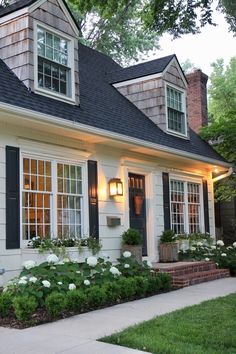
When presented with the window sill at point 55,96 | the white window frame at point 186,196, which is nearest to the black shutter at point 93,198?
the window sill at point 55,96

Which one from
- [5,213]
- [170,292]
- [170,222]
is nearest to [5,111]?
[5,213]

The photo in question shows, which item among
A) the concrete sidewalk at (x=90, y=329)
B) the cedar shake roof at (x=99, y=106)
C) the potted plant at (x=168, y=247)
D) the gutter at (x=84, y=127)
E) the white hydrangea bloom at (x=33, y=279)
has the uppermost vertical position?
the cedar shake roof at (x=99, y=106)

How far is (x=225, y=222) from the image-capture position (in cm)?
1641

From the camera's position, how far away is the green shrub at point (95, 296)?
6.83 meters

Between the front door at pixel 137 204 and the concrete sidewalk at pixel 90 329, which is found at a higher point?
the front door at pixel 137 204

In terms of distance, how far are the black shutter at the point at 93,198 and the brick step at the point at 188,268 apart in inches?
61.3

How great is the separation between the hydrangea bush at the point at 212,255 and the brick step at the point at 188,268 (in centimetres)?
38

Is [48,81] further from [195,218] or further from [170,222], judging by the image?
[195,218]

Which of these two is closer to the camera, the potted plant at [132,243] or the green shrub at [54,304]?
the green shrub at [54,304]

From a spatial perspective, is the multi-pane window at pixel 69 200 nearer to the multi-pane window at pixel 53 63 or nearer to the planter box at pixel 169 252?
the multi-pane window at pixel 53 63

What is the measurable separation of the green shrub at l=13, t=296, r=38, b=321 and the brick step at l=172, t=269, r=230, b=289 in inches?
153

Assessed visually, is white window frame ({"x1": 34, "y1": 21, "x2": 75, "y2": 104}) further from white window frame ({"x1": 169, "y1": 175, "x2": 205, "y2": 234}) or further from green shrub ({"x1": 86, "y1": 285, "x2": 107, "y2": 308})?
white window frame ({"x1": 169, "y1": 175, "x2": 205, "y2": 234})

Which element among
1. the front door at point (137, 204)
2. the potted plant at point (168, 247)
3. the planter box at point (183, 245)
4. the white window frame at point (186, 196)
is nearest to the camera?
the front door at point (137, 204)

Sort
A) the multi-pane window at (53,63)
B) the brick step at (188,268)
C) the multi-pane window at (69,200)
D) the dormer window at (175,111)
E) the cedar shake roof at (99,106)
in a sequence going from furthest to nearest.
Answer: the dormer window at (175,111) → the brick step at (188,268) → the multi-pane window at (53,63) → the multi-pane window at (69,200) → the cedar shake roof at (99,106)
